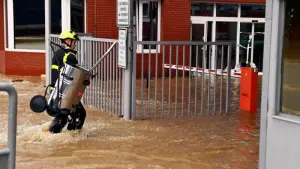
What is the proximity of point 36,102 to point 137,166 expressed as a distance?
1.93 m

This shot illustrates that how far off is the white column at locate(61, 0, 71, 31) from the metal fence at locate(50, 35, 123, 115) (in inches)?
221

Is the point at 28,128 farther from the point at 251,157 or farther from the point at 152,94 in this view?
the point at 152,94

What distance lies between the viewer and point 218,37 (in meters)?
Result: 20.5

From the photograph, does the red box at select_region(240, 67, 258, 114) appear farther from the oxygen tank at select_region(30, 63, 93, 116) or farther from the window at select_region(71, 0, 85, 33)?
the window at select_region(71, 0, 85, 33)

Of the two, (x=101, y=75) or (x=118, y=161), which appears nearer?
(x=118, y=161)

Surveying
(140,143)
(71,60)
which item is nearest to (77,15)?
(71,60)

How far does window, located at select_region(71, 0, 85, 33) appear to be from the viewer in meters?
17.5

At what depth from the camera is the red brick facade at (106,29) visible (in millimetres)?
17484

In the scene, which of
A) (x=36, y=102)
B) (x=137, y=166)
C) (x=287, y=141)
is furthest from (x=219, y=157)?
(x=36, y=102)

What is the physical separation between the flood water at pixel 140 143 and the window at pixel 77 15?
7329 millimetres

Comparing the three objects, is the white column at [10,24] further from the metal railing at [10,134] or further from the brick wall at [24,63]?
the metal railing at [10,134]

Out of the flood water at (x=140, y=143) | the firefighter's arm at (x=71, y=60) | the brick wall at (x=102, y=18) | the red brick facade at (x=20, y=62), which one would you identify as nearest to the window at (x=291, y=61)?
the flood water at (x=140, y=143)

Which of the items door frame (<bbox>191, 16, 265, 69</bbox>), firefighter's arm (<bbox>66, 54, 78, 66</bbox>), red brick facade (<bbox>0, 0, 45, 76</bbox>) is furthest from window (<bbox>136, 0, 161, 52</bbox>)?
firefighter's arm (<bbox>66, 54, 78, 66</bbox>)

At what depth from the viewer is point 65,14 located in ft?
56.7
